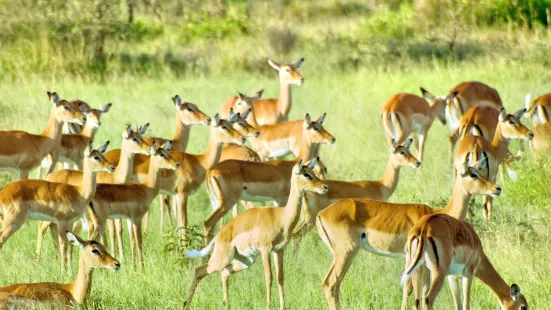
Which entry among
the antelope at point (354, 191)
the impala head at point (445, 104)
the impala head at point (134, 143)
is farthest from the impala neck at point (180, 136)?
the impala head at point (445, 104)

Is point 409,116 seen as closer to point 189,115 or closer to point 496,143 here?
point 496,143

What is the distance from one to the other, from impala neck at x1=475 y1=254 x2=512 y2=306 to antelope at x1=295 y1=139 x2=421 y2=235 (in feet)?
6.73

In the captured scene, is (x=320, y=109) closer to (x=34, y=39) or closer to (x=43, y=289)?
(x=34, y=39)

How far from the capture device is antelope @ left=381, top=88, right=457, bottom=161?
38.8 ft

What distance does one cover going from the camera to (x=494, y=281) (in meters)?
6.16

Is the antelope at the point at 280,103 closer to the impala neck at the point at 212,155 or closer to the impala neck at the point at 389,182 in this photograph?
the impala neck at the point at 212,155

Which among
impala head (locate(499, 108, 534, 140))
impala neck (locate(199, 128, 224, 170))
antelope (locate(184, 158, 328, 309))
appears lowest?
impala neck (locate(199, 128, 224, 170))

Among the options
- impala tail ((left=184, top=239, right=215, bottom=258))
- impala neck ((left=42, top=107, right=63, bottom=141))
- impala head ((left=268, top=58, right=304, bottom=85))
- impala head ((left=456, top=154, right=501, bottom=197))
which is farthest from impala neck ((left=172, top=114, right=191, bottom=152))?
impala head ((left=456, top=154, right=501, bottom=197))

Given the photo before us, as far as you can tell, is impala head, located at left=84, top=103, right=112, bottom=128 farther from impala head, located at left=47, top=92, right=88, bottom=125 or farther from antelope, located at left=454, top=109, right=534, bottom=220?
antelope, located at left=454, top=109, right=534, bottom=220

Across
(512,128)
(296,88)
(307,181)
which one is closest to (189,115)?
(512,128)

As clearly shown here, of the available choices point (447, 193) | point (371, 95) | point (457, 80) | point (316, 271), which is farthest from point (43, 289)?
point (457, 80)

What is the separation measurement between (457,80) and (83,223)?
28.9ft

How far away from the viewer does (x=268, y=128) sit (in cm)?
1145

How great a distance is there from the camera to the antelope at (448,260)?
5.80 m
